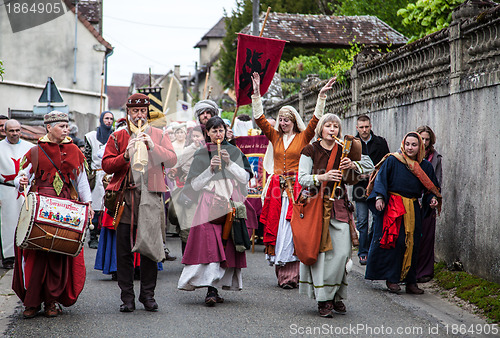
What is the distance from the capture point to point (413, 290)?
8031 millimetres

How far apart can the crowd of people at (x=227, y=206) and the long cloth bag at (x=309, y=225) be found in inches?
0.4

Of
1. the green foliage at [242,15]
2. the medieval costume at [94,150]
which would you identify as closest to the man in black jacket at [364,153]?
the medieval costume at [94,150]

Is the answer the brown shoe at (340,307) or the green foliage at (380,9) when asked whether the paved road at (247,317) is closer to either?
the brown shoe at (340,307)

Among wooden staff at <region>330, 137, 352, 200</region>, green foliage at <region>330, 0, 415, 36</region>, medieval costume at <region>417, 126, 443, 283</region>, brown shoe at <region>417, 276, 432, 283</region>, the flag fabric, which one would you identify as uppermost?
green foliage at <region>330, 0, 415, 36</region>

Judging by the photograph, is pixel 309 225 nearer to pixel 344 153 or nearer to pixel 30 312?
pixel 344 153

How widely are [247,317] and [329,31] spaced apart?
2214 centimetres

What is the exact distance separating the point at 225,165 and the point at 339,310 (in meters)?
1.95

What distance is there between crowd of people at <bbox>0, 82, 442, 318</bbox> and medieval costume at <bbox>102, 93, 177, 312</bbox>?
0.01 meters

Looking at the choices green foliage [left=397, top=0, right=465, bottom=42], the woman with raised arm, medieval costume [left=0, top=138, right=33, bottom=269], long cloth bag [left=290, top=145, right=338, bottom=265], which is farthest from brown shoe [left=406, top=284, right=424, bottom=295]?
green foliage [left=397, top=0, right=465, bottom=42]

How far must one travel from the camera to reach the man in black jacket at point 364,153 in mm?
10047

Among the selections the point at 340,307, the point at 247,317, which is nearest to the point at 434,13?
the point at 340,307

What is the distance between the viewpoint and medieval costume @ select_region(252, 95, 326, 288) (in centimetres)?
835

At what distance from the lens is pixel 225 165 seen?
24.7ft

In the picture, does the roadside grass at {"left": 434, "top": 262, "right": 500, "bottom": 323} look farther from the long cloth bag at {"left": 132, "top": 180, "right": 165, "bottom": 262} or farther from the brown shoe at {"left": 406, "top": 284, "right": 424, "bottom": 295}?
the long cloth bag at {"left": 132, "top": 180, "right": 165, "bottom": 262}
